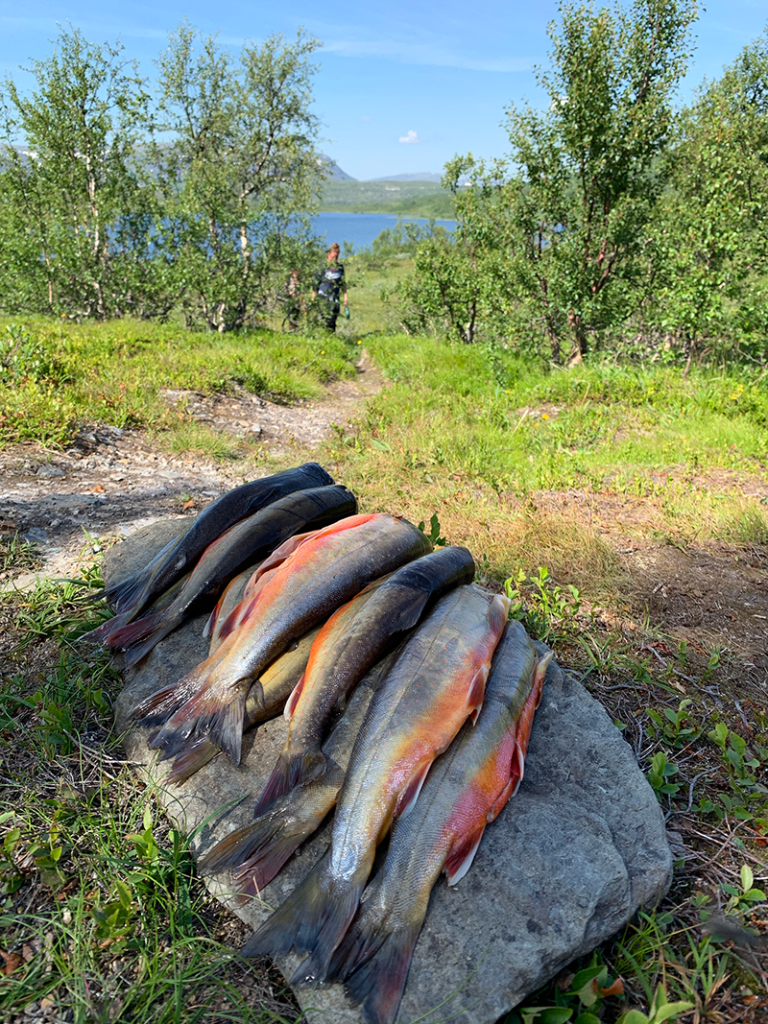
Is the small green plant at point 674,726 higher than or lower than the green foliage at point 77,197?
lower

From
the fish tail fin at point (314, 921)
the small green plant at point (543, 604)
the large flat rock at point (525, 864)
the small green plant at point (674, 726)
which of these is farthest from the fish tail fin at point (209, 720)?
the small green plant at point (674, 726)

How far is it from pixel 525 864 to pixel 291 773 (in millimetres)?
816

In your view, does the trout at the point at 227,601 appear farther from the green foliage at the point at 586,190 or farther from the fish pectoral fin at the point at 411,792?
the green foliage at the point at 586,190

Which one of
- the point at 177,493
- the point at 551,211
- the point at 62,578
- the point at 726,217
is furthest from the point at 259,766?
the point at 551,211

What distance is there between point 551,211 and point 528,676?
1038 centimetres

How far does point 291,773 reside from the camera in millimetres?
2096

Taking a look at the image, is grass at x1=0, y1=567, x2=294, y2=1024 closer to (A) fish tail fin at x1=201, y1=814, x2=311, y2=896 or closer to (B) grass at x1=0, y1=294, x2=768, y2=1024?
(B) grass at x1=0, y1=294, x2=768, y2=1024

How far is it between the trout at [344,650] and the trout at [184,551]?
104cm

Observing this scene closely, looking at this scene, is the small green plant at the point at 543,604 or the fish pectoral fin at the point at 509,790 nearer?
the fish pectoral fin at the point at 509,790

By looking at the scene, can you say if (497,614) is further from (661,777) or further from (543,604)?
(543,604)

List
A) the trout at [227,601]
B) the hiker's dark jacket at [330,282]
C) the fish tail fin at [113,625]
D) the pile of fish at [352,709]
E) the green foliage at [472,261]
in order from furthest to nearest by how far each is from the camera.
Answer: the hiker's dark jacket at [330,282]
the green foliage at [472,261]
the fish tail fin at [113,625]
the trout at [227,601]
the pile of fish at [352,709]

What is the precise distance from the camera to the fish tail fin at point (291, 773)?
82.0 inches

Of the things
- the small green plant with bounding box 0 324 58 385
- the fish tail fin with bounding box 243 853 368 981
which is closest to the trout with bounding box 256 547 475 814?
the fish tail fin with bounding box 243 853 368 981

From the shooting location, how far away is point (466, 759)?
208 cm
